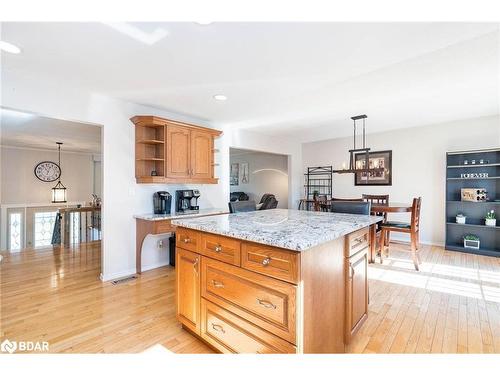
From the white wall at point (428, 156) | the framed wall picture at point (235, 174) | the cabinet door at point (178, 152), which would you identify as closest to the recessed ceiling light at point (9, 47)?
the cabinet door at point (178, 152)

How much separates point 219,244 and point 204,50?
5.19 ft

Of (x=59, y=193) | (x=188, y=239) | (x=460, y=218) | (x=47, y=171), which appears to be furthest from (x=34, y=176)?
(x=460, y=218)

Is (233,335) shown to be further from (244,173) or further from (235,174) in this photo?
(235,174)

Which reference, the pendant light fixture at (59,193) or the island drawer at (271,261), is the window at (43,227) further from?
the island drawer at (271,261)

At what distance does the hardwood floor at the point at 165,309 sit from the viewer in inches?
72.6

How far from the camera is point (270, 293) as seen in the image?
4.37 feet

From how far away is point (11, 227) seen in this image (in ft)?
21.5

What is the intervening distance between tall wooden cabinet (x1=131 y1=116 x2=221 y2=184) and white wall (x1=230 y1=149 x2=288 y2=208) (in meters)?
4.11

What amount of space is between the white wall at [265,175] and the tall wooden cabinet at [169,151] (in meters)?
4.11

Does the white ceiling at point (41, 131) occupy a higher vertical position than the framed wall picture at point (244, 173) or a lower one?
higher

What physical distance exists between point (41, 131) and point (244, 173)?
556 centimetres

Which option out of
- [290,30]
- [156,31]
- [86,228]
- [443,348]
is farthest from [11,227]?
[443,348]

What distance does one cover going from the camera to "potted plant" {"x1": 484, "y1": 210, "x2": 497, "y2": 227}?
4.09m
